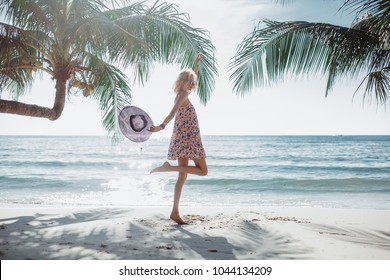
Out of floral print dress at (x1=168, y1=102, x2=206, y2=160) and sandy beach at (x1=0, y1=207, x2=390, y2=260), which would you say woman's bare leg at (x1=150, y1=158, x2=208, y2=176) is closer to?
floral print dress at (x1=168, y1=102, x2=206, y2=160)

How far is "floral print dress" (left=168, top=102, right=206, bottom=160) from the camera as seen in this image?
383cm

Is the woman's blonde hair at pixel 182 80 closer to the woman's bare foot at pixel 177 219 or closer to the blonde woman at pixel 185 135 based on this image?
Result: the blonde woman at pixel 185 135

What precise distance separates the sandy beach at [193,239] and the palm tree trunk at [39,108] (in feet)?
4.34

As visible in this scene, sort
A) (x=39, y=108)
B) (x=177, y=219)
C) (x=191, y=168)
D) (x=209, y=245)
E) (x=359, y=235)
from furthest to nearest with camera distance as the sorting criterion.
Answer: (x=39, y=108) → (x=177, y=219) → (x=359, y=235) → (x=191, y=168) → (x=209, y=245)

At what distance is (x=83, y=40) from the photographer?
15.4 feet

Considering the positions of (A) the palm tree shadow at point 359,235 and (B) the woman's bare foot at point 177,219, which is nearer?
(A) the palm tree shadow at point 359,235

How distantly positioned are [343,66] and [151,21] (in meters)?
2.91

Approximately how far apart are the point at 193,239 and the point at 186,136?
1.06 m

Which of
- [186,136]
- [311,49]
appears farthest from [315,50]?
[186,136]

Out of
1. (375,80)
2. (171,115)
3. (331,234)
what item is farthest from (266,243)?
(375,80)

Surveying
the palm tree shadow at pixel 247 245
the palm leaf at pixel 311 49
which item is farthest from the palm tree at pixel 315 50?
the palm tree shadow at pixel 247 245

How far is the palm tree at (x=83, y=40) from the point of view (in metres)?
4.52

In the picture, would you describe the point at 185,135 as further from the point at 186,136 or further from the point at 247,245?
the point at 247,245
